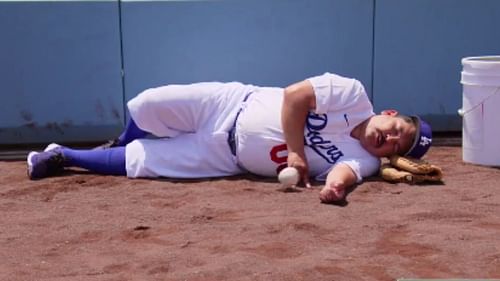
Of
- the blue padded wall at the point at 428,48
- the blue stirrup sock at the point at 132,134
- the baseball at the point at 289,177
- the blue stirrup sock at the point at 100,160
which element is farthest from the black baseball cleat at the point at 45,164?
the blue padded wall at the point at 428,48

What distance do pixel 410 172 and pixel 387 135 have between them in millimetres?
214

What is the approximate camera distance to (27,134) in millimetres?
5492

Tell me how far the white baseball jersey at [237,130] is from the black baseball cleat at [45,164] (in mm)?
367

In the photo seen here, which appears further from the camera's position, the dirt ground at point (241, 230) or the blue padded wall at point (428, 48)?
the blue padded wall at point (428, 48)

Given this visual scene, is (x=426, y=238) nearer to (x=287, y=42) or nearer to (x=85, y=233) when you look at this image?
(x=85, y=233)

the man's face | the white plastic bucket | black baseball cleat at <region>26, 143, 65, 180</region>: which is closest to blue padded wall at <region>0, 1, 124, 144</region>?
black baseball cleat at <region>26, 143, 65, 180</region>

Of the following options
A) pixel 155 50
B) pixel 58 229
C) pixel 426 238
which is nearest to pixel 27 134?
pixel 155 50

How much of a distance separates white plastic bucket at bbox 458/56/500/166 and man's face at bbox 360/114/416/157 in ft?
2.18

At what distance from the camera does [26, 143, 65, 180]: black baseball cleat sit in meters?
4.48

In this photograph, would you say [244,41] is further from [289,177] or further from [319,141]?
[289,177]

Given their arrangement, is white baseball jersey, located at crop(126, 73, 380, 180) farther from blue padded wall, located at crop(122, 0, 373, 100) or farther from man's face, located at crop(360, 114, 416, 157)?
blue padded wall, located at crop(122, 0, 373, 100)

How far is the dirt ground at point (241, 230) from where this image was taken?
9.78 ft

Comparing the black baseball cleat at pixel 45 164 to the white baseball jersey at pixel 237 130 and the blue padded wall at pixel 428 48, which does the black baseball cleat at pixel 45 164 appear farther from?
the blue padded wall at pixel 428 48

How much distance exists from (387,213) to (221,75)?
84.3 inches
